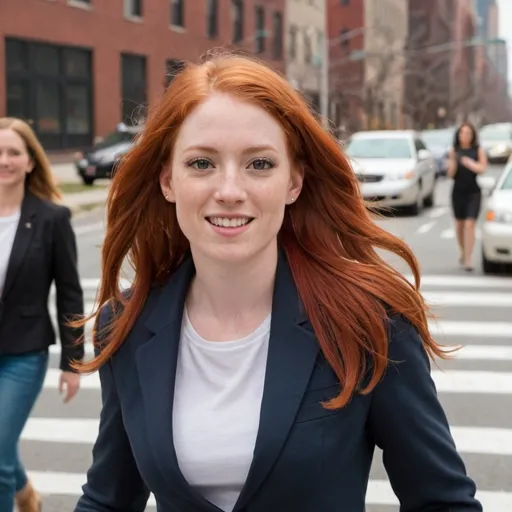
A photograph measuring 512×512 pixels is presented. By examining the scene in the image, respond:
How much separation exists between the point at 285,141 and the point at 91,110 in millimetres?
37922

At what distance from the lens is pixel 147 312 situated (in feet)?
8.09

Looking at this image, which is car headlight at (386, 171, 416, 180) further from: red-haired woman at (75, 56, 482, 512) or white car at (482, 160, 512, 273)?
red-haired woman at (75, 56, 482, 512)

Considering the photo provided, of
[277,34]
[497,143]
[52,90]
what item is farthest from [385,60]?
[52,90]

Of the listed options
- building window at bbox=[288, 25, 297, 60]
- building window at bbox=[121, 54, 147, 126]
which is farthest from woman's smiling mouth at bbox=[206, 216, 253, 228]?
building window at bbox=[288, 25, 297, 60]

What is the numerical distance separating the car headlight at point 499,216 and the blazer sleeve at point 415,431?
11.1 metres

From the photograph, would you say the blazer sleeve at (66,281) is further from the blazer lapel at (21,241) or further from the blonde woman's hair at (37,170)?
the blonde woman's hair at (37,170)

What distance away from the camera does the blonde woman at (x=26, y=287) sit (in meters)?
4.21

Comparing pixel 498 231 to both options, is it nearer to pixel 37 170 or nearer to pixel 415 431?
pixel 37 170

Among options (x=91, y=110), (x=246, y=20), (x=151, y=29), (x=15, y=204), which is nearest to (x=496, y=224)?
(x=15, y=204)

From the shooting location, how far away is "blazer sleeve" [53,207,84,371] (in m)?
4.60

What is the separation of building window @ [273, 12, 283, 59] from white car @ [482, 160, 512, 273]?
45.2m

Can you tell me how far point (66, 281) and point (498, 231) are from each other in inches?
360

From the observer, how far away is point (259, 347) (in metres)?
2.35

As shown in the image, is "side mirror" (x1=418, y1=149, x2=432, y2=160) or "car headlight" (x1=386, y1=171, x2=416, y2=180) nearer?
"car headlight" (x1=386, y1=171, x2=416, y2=180)
